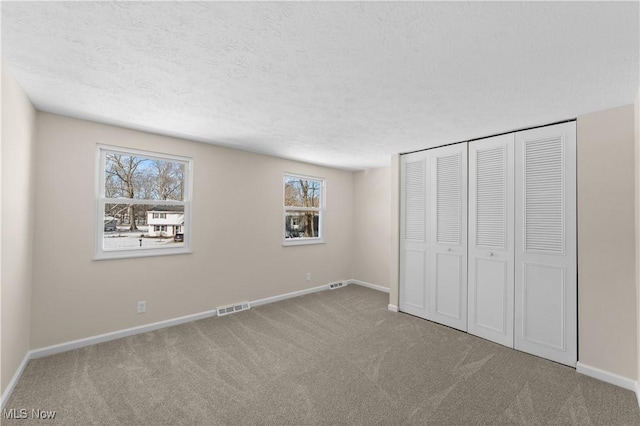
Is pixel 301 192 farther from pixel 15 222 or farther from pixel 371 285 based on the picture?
pixel 15 222

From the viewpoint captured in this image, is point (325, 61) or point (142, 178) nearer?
point (325, 61)

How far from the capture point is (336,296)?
196 inches

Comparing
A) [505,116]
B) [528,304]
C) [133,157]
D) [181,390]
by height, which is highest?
[505,116]

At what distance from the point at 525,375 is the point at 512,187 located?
6.05 ft

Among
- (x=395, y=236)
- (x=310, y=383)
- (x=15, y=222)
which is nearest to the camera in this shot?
(x=15, y=222)

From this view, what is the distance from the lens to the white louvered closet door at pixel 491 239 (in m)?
3.16

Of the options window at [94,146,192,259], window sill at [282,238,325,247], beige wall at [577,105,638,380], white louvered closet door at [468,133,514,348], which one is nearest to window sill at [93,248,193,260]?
window at [94,146,192,259]

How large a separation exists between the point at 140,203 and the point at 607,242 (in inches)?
187

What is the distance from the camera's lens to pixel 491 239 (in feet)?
10.9

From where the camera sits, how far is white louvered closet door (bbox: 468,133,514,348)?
3.16 m

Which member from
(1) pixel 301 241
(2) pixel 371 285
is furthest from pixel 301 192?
(2) pixel 371 285

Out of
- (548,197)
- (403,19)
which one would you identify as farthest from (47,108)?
(548,197)

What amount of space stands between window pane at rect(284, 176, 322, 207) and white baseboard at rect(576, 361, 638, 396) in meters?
4.11

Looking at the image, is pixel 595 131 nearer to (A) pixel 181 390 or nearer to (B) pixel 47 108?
(A) pixel 181 390
